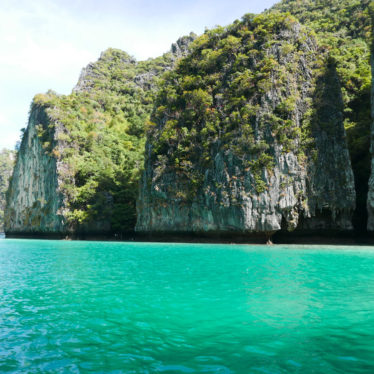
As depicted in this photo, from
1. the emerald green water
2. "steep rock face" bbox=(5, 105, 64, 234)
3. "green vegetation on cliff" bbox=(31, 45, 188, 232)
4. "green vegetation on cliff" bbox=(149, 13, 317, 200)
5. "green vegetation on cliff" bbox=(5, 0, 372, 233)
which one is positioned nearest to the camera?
the emerald green water

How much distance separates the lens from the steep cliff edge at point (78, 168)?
43.1m

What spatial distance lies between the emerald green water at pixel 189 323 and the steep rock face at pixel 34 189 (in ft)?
117

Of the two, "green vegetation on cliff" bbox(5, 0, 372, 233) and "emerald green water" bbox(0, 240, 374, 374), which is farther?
"green vegetation on cliff" bbox(5, 0, 372, 233)

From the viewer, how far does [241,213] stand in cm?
2923

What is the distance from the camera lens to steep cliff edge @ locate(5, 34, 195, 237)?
43.1 m

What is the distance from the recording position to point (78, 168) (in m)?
45.7

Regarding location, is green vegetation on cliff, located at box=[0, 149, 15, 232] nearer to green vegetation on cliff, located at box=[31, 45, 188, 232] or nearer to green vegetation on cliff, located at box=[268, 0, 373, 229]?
green vegetation on cliff, located at box=[31, 45, 188, 232]

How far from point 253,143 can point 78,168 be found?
87.0 feet

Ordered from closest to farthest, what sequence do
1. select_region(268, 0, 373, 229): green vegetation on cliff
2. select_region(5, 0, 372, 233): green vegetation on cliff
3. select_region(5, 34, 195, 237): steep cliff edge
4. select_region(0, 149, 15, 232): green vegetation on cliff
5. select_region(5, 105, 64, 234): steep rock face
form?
select_region(5, 0, 372, 233): green vegetation on cliff, select_region(268, 0, 373, 229): green vegetation on cliff, select_region(5, 34, 195, 237): steep cliff edge, select_region(5, 105, 64, 234): steep rock face, select_region(0, 149, 15, 232): green vegetation on cliff

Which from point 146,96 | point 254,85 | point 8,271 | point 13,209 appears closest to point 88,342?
point 8,271

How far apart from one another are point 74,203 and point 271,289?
126 feet

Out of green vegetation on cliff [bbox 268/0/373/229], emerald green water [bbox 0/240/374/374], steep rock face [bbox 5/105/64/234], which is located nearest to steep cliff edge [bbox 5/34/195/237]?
steep rock face [bbox 5/105/64/234]

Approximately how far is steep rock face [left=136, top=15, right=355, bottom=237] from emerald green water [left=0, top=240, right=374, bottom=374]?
58.4 feet

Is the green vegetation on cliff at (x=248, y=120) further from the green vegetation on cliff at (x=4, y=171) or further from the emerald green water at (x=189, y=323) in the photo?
the green vegetation on cliff at (x=4, y=171)
